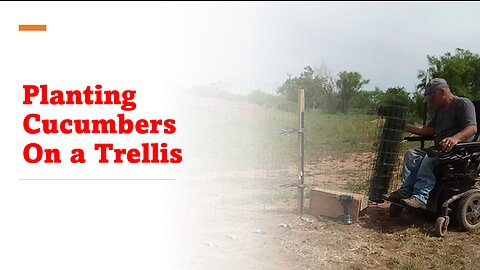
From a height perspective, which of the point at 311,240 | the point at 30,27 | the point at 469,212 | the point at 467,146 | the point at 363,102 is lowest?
the point at 311,240

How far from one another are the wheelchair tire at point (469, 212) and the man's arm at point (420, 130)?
0.75 m

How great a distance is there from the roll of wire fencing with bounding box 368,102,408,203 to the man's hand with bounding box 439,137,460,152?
672 millimetres

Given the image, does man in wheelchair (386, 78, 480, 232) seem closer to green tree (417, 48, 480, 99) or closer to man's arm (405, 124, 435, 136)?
man's arm (405, 124, 435, 136)

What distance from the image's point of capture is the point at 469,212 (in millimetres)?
4781

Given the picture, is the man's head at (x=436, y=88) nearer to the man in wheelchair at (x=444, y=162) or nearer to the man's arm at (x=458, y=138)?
the man in wheelchair at (x=444, y=162)

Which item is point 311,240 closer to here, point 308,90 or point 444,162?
point 444,162

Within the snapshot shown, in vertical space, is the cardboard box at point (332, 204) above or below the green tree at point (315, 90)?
below

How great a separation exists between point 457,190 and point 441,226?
417 millimetres

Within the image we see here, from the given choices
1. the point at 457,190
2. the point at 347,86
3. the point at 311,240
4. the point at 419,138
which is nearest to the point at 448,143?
the point at 457,190

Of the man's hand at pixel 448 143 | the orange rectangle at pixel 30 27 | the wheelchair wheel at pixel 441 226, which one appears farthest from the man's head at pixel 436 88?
the orange rectangle at pixel 30 27

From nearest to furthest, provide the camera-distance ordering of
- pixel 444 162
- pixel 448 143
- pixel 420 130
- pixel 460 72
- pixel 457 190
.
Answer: pixel 448 143
pixel 444 162
pixel 457 190
pixel 420 130
pixel 460 72

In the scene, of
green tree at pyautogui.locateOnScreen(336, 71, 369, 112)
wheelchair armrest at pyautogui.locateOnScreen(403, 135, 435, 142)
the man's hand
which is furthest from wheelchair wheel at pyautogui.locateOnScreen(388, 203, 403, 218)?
green tree at pyautogui.locateOnScreen(336, 71, 369, 112)

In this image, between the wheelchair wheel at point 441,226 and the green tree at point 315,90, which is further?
the green tree at point 315,90

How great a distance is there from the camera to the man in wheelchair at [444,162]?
4605mm
